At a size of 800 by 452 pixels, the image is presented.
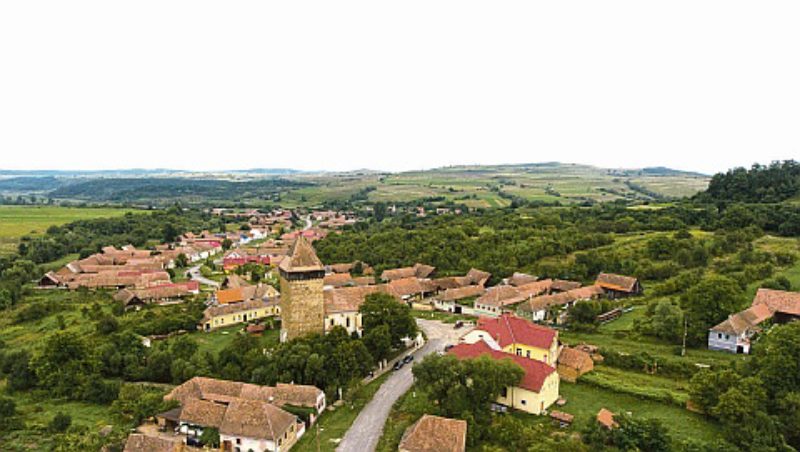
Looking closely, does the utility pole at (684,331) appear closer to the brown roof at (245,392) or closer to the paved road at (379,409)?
the paved road at (379,409)

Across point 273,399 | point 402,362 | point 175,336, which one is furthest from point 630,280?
point 175,336

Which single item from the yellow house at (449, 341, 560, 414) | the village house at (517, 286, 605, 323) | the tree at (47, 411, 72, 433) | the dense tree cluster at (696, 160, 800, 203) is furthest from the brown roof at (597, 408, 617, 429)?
the dense tree cluster at (696, 160, 800, 203)

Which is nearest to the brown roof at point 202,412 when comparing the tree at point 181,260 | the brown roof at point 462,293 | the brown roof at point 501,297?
the brown roof at point 501,297

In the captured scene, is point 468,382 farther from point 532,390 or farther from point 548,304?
point 548,304

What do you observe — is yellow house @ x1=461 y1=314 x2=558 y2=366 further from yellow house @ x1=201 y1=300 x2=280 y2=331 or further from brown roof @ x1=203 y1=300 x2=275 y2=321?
brown roof @ x1=203 y1=300 x2=275 y2=321

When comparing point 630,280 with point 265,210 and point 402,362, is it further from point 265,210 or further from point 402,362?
point 265,210

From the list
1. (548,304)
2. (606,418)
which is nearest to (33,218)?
(548,304)
